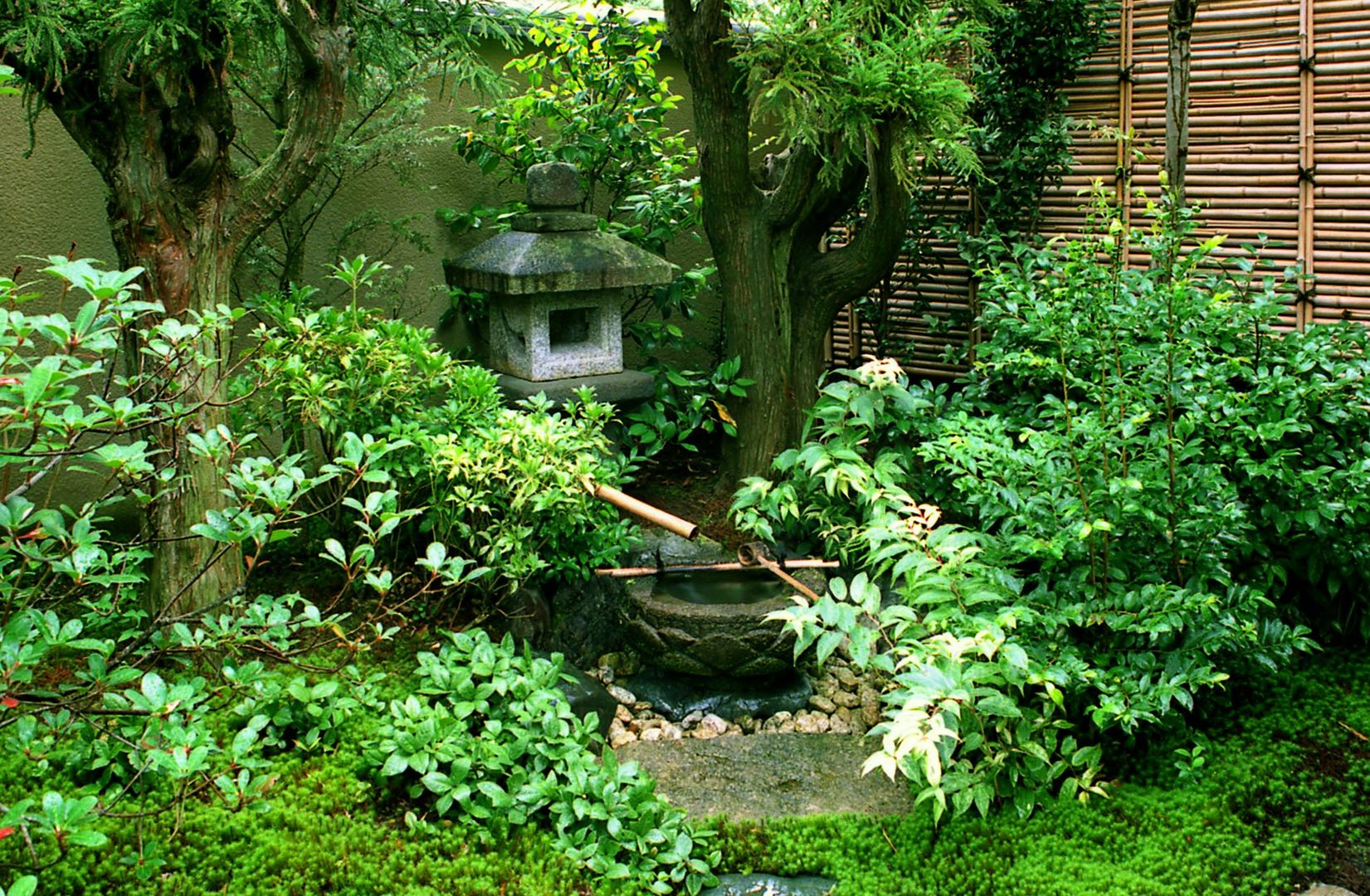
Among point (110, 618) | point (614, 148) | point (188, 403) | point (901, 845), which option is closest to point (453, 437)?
point (188, 403)

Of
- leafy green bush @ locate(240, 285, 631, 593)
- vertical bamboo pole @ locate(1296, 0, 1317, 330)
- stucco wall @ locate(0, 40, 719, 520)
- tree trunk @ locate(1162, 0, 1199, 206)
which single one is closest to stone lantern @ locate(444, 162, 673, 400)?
leafy green bush @ locate(240, 285, 631, 593)

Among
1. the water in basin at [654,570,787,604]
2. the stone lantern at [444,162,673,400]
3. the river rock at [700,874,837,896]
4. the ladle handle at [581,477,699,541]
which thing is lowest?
the river rock at [700,874,837,896]

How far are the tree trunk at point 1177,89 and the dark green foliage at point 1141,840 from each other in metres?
2.22

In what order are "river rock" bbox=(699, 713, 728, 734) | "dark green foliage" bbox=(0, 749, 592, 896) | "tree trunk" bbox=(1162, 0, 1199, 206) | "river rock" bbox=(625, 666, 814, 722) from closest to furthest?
"dark green foliage" bbox=(0, 749, 592, 896) → "tree trunk" bbox=(1162, 0, 1199, 206) → "river rock" bbox=(699, 713, 728, 734) → "river rock" bbox=(625, 666, 814, 722)

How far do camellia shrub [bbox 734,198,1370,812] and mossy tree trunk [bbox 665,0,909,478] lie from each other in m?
0.76

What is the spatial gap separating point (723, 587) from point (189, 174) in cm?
271

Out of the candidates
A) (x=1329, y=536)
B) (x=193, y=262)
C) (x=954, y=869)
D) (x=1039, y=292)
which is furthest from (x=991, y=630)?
(x=193, y=262)

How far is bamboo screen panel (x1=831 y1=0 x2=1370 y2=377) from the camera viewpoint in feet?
18.7

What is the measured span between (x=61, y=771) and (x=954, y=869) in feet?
8.78

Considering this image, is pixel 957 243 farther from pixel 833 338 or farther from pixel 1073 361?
pixel 1073 361

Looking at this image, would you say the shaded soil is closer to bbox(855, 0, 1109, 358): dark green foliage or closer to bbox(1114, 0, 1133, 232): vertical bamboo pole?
bbox(855, 0, 1109, 358): dark green foliage

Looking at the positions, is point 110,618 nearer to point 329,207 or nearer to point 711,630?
point 711,630

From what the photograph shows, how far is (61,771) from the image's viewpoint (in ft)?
11.0

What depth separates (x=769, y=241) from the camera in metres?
5.93
